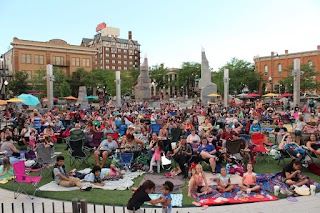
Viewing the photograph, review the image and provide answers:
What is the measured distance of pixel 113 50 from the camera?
383ft

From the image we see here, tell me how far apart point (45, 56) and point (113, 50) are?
56634mm

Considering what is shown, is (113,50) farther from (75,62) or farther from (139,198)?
(139,198)

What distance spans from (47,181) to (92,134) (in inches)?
142

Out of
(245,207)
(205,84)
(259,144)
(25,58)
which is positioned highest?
(25,58)

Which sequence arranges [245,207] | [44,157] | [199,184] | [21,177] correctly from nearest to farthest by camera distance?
[245,207], [21,177], [199,184], [44,157]

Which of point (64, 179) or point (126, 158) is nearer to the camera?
point (64, 179)

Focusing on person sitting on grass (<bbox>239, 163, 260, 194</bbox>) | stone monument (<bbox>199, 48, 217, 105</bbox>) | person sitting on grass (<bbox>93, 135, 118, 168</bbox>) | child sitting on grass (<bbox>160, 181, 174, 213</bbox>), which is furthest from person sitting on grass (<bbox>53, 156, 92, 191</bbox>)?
stone monument (<bbox>199, 48, 217, 105</bbox>)

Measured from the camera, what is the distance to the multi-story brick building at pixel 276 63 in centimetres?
6058

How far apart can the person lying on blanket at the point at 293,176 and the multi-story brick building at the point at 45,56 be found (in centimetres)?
5485

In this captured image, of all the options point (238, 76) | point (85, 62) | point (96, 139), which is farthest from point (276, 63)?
point (96, 139)

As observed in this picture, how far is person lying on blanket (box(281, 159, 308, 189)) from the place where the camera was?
24.9 ft

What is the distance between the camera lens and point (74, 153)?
10023mm

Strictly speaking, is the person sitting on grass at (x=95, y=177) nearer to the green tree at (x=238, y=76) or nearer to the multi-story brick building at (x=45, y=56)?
the green tree at (x=238, y=76)

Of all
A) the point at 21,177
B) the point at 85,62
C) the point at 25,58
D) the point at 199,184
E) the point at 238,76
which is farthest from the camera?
the point at 85,62
